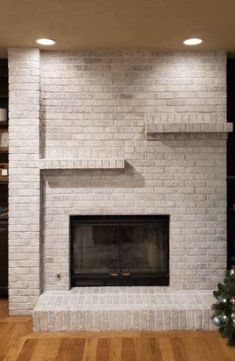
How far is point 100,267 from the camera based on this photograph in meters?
4.07

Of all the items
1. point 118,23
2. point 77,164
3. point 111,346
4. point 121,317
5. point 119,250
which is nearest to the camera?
point 118,23

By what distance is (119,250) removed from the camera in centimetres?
408

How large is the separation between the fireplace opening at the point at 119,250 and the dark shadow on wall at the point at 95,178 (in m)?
0.33

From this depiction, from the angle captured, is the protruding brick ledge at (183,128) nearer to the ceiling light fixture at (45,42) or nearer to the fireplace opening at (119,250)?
the fireplace opening at (119,250)

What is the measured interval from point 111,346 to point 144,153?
5.68 ft

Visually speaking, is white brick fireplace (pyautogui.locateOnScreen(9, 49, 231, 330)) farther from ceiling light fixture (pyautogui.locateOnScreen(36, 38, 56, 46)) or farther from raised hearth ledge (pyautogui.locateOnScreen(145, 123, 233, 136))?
ceiling light fixture (pyautogui.locateOnScreen(36, 38, 56, 46))

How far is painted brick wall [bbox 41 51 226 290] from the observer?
3.90 meters

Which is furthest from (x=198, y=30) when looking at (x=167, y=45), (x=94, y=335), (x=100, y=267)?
(x=94, y=335)

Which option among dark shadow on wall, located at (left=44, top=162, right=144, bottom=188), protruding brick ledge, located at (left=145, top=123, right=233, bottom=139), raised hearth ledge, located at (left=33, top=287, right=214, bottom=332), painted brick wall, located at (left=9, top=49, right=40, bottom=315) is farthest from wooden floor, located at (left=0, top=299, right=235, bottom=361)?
protruding brick ledge, located at (left=145, top=123, right=233, bottom=139)

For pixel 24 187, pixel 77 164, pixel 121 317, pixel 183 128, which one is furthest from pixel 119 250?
pixel 183 128

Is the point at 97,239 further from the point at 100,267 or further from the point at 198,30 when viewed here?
the point at 198,30

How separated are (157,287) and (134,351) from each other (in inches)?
37.4

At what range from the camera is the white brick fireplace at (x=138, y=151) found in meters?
3.89

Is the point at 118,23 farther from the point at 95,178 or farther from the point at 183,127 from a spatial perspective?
the point at 95,178
